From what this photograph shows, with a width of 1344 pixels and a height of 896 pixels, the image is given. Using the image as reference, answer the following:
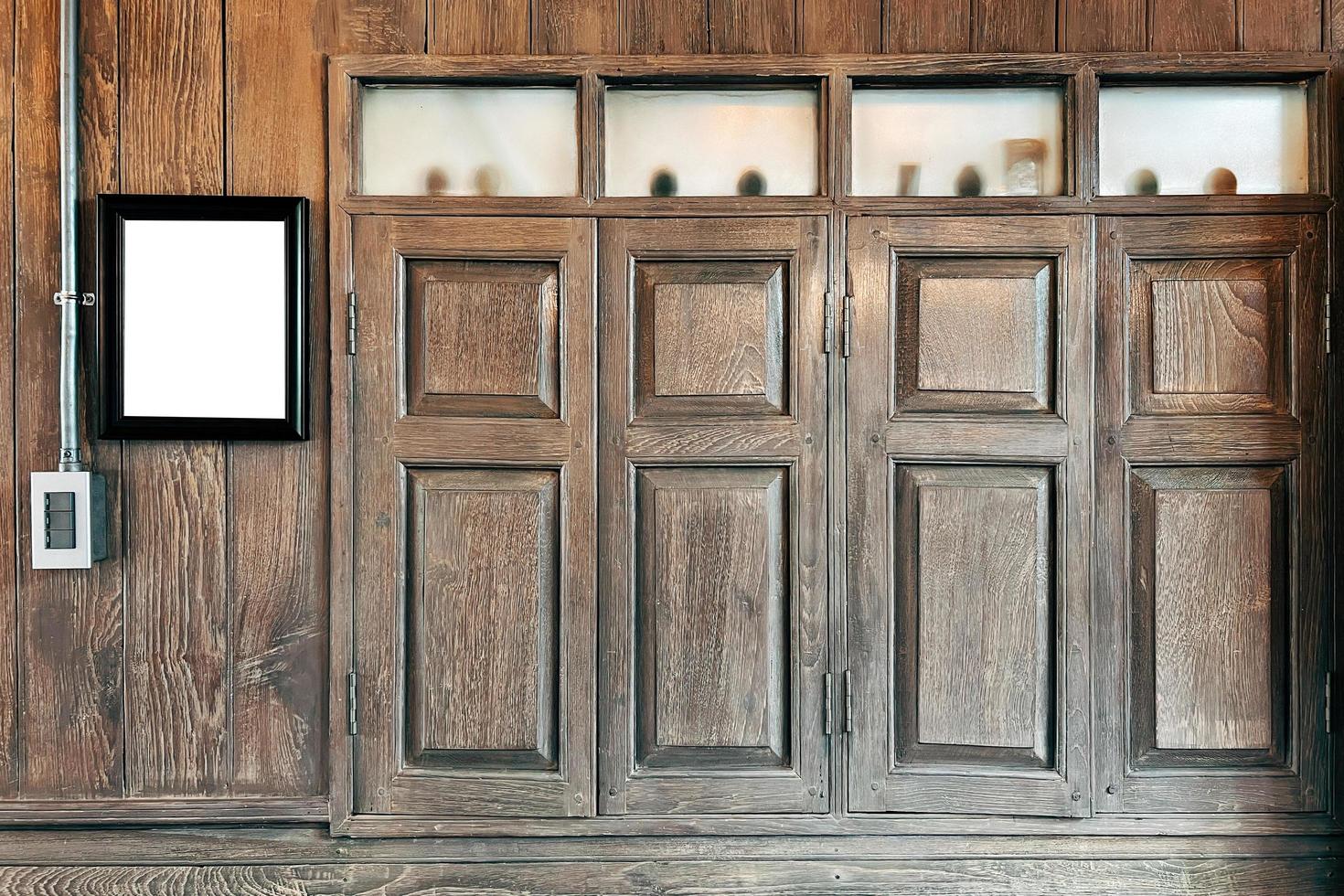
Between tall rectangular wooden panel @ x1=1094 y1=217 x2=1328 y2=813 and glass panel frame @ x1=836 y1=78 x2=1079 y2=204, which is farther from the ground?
glass panel frame @ x1=836 y1=78 x2=1079 y2=204

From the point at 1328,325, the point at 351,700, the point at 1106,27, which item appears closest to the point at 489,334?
the point at 351,700

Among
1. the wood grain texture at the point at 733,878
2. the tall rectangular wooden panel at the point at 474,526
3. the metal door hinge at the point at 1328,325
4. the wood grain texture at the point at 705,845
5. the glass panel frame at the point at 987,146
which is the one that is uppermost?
the glass panel frame at the point at 987,146

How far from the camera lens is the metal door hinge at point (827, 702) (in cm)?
161

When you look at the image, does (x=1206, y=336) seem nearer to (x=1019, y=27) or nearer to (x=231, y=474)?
(x=1019, y=27)

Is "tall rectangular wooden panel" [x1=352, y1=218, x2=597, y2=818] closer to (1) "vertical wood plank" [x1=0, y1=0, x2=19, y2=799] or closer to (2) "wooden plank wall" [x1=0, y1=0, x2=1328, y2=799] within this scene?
(2) "wooden plank wall" [x1=0, y1=0, x2=1328, y2=799]

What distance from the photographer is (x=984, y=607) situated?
5.29ft

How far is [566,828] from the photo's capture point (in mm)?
1621

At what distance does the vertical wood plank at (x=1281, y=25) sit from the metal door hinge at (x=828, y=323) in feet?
3.05

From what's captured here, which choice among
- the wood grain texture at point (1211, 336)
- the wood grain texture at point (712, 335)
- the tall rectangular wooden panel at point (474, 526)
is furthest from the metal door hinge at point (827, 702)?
the wood grain texture at point (1211, 336)

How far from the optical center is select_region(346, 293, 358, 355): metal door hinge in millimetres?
1603

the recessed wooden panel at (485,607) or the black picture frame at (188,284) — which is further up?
the black picture frame at (188,284)

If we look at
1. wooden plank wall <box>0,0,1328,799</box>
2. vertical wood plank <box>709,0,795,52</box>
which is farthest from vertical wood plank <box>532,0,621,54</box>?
vertical wood plank <box>709,0,795,52</box>

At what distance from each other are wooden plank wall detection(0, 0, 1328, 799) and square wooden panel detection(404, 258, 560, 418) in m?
0.21

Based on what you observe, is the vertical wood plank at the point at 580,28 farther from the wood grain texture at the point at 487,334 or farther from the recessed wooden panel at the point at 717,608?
the recessed wooden panel at the point at 717,608
